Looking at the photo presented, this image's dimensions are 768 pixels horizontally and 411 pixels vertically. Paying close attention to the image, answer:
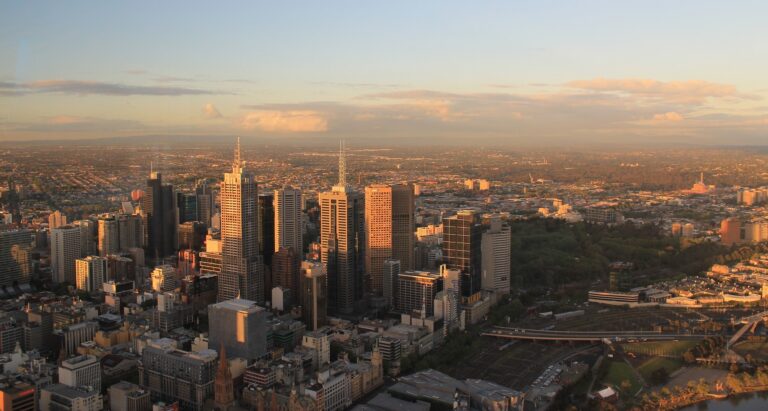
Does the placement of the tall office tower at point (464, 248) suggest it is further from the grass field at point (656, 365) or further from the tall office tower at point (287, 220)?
the grass field at point (656, 365)

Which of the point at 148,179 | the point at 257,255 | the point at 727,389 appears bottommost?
the point at 727,389

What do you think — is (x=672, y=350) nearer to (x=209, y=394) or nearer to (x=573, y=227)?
(x=209, y=394)

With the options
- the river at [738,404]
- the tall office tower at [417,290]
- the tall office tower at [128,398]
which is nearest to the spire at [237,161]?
the tall office tower at [417,290]

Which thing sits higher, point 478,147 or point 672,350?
point 478,147

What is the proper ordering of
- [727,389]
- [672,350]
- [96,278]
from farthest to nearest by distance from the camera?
[96,278] → [672,350] → [727,389]

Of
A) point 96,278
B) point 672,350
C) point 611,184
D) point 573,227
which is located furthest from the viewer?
point 611,184

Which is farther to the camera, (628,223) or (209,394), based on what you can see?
(628,223)

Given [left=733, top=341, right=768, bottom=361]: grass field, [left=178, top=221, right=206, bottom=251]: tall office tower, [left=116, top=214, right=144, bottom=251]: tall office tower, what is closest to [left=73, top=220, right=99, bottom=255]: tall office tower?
[left=116, top=214, right=144, bottom=251]: tall office tower

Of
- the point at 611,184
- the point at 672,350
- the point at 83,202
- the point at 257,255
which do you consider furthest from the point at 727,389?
the point at 611,184
